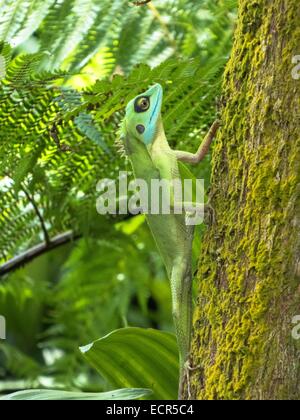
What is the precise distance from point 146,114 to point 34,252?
851 mm

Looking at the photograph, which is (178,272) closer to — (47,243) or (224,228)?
(224,228)

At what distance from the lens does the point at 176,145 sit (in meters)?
1.90

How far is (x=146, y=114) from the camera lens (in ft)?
4.62

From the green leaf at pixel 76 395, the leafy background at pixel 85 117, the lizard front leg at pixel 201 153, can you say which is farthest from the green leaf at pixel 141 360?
the lizard front leg at pixel 201 153

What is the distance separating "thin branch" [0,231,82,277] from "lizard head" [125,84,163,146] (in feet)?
2.60

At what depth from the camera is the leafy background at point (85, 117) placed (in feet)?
5.77

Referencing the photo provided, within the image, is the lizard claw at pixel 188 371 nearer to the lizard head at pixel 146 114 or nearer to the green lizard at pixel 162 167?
the green lizard at pixel 162 167

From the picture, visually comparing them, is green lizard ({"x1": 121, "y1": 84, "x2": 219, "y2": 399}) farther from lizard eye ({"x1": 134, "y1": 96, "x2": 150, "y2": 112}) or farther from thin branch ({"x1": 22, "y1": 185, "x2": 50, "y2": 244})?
thin branch ({"x1": 22, "y1": 185, "x2": 50, "y2": 244})

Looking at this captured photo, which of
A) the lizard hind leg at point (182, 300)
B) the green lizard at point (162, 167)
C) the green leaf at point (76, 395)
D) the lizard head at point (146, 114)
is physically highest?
the lizard head at point (146, 114)

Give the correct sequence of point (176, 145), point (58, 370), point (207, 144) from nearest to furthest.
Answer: point (207, 144) → point (176, 145) → point (58, 370)

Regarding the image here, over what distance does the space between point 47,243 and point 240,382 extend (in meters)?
1.15

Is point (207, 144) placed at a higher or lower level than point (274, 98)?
lower

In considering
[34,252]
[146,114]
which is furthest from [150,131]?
[34,252]
